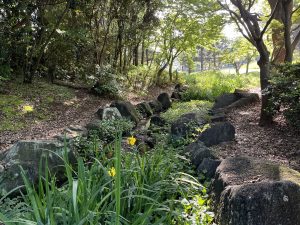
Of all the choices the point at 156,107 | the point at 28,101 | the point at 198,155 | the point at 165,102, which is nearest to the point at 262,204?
the point at 198,155

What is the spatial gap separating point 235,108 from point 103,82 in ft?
15.0

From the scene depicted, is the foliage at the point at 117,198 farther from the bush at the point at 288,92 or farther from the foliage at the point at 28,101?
the foliage at the point at 28,101

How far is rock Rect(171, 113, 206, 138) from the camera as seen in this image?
583cm

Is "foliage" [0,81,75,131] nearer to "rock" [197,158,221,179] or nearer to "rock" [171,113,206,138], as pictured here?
"rock" [171,113,206,138]

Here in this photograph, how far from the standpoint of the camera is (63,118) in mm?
7715

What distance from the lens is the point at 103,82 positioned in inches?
424

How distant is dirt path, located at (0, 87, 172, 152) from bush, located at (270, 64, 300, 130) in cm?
425

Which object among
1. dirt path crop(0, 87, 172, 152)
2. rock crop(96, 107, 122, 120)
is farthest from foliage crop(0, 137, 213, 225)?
rock crop(96, 107, 122, 120)

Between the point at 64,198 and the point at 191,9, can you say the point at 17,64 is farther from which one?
the point at 64,198

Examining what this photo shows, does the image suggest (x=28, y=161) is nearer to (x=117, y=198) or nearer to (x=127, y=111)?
(x=117, y=198)

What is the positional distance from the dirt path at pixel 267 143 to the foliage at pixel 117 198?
187 centimetres

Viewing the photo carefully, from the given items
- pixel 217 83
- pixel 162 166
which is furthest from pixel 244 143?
pixel 217 83

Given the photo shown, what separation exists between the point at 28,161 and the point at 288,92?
447 cm

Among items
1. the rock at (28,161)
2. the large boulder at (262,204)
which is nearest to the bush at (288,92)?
the large boulder at (262,204)
